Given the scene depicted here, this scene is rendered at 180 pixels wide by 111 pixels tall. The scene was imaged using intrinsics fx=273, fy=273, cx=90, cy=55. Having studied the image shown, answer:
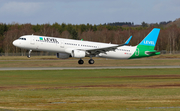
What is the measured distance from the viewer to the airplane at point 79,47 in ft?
151

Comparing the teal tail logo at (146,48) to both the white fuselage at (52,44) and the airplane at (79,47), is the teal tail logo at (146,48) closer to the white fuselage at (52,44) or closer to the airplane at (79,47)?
the airplane at (79,47)

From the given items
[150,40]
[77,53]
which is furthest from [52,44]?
[150,40]

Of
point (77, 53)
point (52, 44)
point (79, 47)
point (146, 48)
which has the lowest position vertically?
point (77, 53)

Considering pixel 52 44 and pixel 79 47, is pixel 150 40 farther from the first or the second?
pixel 52 44

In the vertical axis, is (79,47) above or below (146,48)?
above

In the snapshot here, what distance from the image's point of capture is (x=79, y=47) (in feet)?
161

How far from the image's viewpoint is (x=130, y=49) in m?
54.6

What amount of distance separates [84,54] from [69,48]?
9.33 ft

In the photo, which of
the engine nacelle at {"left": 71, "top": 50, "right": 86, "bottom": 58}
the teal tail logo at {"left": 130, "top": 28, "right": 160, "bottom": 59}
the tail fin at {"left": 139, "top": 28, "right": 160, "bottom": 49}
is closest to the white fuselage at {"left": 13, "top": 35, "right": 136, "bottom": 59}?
the engine nacelle at {"left": 71, "top": 50, "right": 86, "bottom": 58}

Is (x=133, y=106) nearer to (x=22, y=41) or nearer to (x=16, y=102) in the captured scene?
(x=16, y=102)

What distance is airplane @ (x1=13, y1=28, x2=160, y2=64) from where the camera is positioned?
46.1m

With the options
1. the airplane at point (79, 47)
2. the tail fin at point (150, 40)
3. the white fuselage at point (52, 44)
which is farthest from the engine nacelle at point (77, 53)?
the tail fin at point (150, 40)

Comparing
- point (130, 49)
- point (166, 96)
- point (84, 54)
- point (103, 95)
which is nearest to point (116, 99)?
point (103, 95)

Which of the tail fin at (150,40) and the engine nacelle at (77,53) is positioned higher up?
the tail fin at (150,40)
